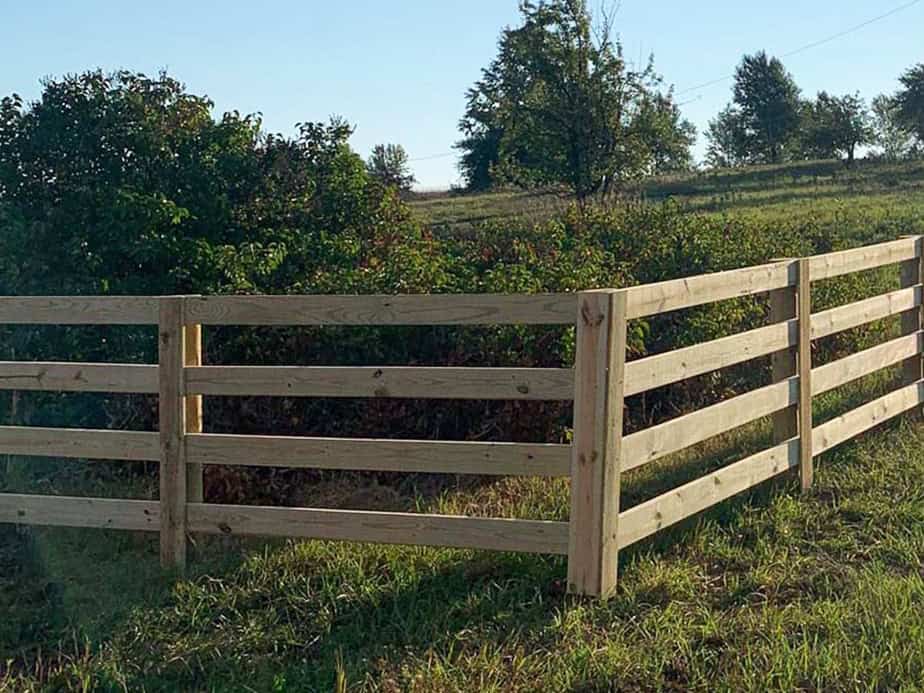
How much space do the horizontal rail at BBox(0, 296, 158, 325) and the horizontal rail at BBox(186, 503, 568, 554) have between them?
0.98 metres

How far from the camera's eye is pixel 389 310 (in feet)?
15.3

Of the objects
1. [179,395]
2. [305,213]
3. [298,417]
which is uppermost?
[305,213]

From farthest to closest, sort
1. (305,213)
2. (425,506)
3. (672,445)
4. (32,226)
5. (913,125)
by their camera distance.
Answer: (913,125) → (305,213) → (32,226) → (425,506) → (672,445)

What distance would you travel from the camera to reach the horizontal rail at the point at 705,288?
14.6ft

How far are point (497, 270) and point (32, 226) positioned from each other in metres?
3.62

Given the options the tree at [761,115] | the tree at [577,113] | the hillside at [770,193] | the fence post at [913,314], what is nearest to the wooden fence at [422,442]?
the fence post at [913,314]

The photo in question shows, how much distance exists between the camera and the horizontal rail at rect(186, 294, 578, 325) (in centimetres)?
437

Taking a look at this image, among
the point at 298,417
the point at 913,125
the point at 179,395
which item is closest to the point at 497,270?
the point at 298,417

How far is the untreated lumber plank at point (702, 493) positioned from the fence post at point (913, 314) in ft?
7.29

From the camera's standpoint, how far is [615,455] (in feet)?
13.9

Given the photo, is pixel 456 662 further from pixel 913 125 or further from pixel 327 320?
pixel 913 125

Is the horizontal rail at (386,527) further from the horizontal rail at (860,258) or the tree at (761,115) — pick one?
the tree at (761,115)

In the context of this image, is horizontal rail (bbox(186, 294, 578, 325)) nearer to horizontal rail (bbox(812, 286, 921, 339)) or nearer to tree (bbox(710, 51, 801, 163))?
horizontal rail (bbox(812, 286, 921, 339))

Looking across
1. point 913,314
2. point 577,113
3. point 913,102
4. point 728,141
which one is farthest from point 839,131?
point 913,314
